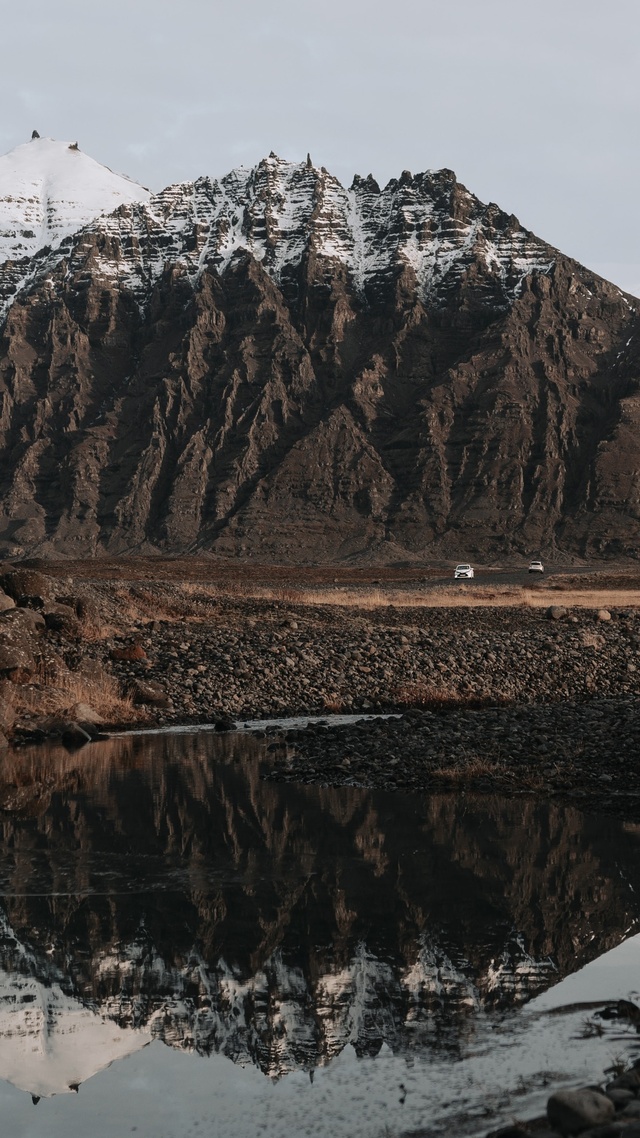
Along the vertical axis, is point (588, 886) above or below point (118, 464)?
below

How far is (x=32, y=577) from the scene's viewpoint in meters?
34.7

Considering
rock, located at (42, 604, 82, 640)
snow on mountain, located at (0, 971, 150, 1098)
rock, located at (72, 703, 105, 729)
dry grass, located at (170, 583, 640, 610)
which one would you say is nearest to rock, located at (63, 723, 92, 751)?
rock, located at (72, 703, 105, 729)

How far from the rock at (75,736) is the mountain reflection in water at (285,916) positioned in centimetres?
541

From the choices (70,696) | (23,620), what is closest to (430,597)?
(23,620)

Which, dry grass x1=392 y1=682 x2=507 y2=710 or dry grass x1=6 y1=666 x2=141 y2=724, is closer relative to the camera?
dry grass x1=6 y1=666 x2=141 y2=724

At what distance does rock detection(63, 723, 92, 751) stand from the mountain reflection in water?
5.41 metres

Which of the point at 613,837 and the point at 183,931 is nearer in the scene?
the point at 183,931

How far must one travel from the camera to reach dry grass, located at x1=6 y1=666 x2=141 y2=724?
86.8 ft

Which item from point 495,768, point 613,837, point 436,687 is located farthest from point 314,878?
point 436,687

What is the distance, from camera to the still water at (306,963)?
26.3 feet

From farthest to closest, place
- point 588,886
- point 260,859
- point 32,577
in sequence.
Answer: point 32,577 < point 260,859 < point 588,886

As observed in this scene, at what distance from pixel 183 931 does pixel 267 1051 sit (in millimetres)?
2813

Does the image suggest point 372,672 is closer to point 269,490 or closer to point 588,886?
point 588,886

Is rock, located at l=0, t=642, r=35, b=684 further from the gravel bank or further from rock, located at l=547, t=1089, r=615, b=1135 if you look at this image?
rock, located at l=547, t=1089, r=615, b=1135
